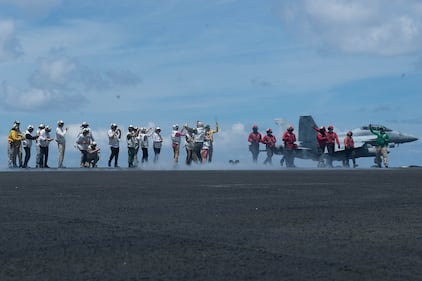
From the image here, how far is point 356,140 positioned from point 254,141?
15.6 meters

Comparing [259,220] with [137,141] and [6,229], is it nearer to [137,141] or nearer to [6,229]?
[6,229]

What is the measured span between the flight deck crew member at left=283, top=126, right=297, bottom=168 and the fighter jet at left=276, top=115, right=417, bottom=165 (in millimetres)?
10102

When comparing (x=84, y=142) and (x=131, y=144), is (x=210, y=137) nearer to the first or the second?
(x=131, y=144)

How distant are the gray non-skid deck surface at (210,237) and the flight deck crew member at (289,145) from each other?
2330 centimetres

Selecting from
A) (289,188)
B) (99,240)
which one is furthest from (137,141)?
(99,240)

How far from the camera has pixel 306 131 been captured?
183 feet

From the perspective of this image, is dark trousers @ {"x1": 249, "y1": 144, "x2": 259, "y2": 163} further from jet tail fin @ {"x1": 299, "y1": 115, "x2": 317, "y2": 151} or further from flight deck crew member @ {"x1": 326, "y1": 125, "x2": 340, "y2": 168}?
jet tail fin @ {"x1": 299, "y1": 115, "x2": 317, "y2": 151}

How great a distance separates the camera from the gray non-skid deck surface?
18.5 feet

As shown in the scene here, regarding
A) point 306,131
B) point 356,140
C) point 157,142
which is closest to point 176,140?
point 157,142

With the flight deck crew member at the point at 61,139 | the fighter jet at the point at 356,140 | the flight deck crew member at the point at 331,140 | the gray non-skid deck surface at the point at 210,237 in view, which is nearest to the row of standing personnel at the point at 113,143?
the flight deck crew member at the point at 61,139

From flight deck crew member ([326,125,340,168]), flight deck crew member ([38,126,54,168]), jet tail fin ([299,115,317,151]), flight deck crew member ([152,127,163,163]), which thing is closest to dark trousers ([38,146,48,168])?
flight deck crew member ([38,126,54,168])

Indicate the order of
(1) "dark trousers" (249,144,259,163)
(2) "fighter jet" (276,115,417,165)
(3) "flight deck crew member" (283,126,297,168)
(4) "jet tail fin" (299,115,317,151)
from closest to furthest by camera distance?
1. (3) "flight deck crew member" (283,126,297,168)
2. (1) "dark trousers" (249,144,259,163)
3. (2) "fighter jet" (276,115,417,165)
4. (4) "jet tail fin" (299,115,317,151)

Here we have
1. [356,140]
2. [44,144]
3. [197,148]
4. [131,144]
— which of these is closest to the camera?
[44,144]

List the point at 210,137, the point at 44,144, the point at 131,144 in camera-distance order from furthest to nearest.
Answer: the point at 210,137 < the point at 131,144 < the point at 44,144
